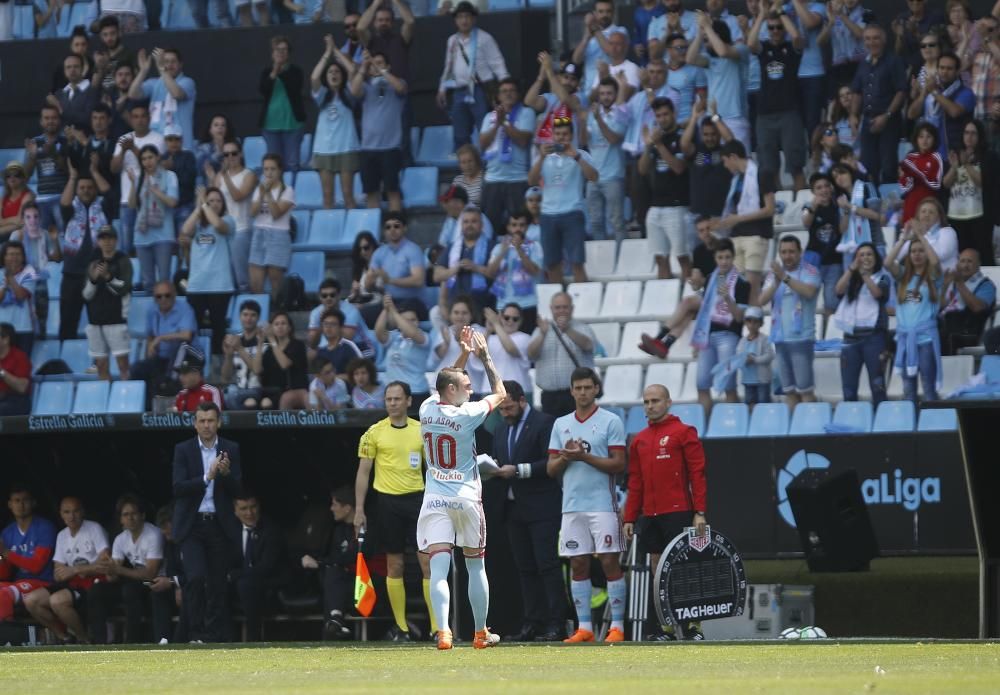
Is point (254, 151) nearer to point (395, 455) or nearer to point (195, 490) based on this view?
point (195, 490)

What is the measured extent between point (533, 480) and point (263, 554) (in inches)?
112

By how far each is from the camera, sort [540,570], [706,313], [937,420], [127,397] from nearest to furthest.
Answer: [540,570] → [937,420] → [706,313] → [127,397]

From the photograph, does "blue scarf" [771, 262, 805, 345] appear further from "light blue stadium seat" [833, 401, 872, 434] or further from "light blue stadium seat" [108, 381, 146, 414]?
"light blue stadium seat" [108, 381, 146, 414]

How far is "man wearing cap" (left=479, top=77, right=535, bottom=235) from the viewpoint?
2048 centimetres

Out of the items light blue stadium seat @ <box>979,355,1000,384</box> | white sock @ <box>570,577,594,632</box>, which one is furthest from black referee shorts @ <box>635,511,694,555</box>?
light blue stadium seat @ <box>979,355,1000,384</box>

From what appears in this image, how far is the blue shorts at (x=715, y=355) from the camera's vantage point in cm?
1812

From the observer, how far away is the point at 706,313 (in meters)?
18.4

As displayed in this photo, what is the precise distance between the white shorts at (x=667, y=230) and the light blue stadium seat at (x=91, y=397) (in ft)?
20.2

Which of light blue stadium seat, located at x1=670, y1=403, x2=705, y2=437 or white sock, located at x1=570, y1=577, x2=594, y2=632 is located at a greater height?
light blue stadium seat, located at x1=670, y1=403, x2=705, y2=437

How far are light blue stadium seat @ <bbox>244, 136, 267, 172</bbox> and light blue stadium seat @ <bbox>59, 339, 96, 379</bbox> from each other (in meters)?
3.40

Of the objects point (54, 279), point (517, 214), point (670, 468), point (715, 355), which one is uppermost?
point (517, 214)

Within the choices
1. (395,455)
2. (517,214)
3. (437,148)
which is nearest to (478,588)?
(395,455)

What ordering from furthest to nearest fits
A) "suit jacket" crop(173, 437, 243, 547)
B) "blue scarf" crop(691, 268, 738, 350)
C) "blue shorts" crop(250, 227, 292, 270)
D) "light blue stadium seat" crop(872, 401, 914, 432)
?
"blue shorts" crop(250, 227, 292, 270) < "blue scarf" crop(691, 268, 738, 350) < "light blue stadium seat" crop(872, 401, 914, 432) < "suit jacket" crop(173, 437, 243, 547)

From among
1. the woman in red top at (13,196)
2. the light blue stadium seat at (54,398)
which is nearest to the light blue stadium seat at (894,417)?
the light blue stadium seat at (54,398)
